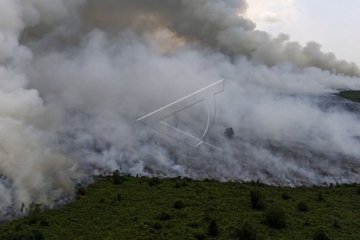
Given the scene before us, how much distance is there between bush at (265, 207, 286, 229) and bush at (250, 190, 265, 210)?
28.2ft

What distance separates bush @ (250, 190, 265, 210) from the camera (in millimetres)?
93844

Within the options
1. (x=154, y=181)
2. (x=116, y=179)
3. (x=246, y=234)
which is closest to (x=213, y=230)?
(x=246, y=234)

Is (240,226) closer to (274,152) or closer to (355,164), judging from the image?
(274,152)

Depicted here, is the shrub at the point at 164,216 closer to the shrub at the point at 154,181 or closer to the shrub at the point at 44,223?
the shrub at the point at 44,223

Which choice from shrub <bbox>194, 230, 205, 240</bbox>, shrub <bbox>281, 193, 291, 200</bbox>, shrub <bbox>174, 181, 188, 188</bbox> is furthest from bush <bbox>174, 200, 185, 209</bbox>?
shrub <bbox>281, 193, 291, 200</bbox>

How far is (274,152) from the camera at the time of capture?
452ft

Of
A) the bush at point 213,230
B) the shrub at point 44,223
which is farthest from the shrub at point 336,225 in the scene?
the shrub at point 44,223

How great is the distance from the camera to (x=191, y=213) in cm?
8856

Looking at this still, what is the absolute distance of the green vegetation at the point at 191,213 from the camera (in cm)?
7931

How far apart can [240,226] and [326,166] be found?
60543mm

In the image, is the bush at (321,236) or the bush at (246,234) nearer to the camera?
the bush at (246,234)

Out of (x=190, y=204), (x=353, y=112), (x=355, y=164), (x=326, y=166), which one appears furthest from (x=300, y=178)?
(x=353, y=112)

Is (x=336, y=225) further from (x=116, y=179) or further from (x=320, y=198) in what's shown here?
(x=116, y=179)
